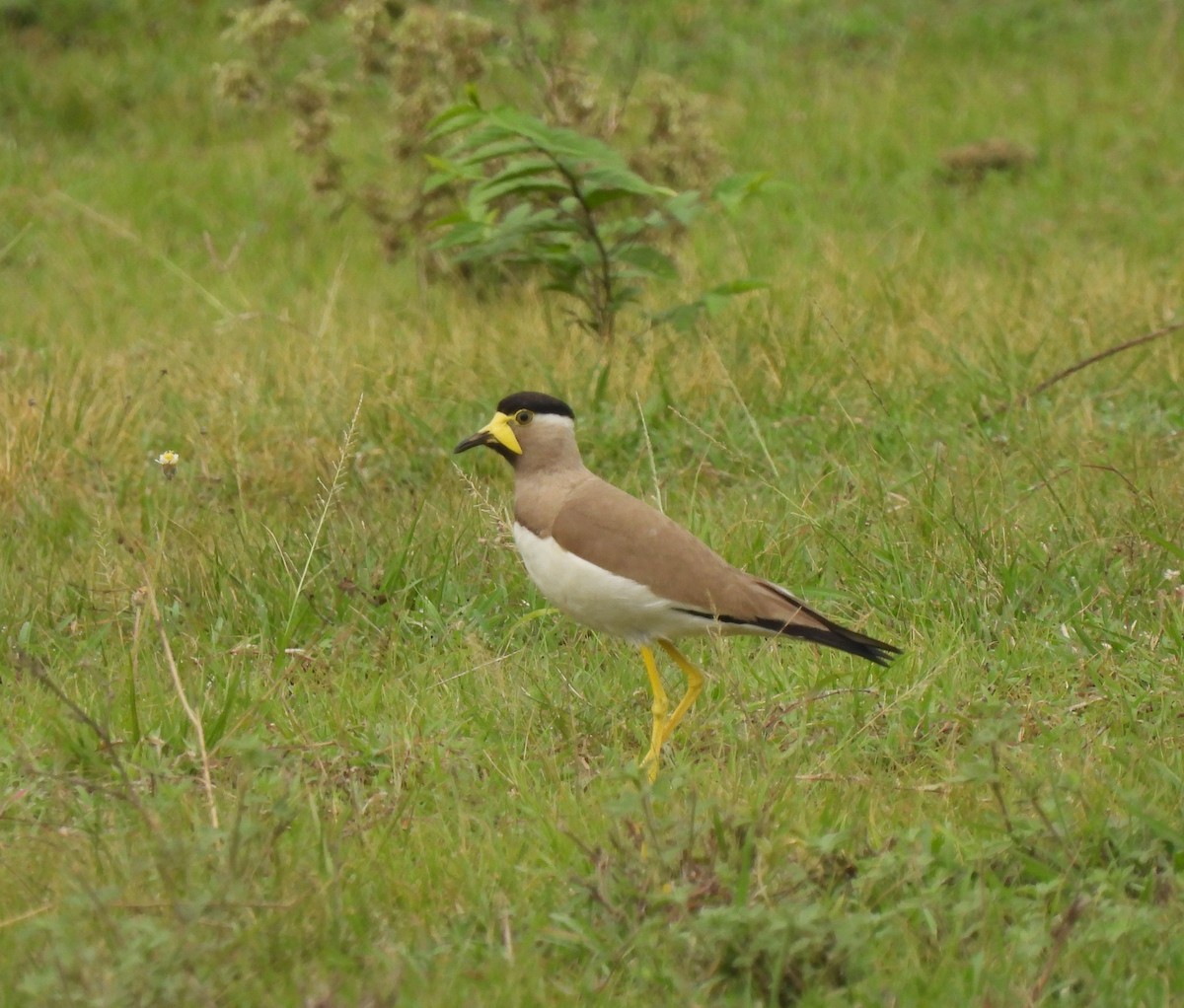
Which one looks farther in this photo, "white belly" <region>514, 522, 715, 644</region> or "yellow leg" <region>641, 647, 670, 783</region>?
"white belly" <region>514, 522, 715, 644</region>

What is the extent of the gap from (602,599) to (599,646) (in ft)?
2.52

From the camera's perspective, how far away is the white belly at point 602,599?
4152 mm

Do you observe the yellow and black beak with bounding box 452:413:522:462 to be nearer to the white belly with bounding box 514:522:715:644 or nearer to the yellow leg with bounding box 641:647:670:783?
the white belly with bounding box 514:522:715:644

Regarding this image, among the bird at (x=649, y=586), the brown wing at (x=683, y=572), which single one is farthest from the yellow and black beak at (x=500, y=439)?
the brown wing at (x=683, y=572)

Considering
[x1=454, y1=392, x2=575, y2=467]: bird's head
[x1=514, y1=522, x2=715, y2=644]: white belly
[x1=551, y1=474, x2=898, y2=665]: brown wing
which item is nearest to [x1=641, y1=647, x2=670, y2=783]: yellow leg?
[x1=514, y1=522, x2=715, y2=644]: white belly

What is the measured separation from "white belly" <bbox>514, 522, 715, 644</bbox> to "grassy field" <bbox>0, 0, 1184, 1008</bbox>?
24cm

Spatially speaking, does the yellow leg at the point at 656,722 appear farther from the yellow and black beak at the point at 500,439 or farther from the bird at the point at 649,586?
the yellow and black beak at the point at 500,439

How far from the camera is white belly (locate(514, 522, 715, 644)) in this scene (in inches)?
163

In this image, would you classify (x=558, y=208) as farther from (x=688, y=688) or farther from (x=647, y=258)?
(x=688, y=688)

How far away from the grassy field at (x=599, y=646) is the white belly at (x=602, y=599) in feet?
0.78

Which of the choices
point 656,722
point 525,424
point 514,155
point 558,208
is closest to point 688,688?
point 656,722

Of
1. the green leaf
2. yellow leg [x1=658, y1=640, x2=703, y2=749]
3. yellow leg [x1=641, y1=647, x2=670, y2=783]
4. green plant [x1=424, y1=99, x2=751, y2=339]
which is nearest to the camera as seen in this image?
yellow leg [x1=641, y1=647, x2=670, y2=783]

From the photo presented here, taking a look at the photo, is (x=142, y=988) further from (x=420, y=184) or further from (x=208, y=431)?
(x=420, y=184)

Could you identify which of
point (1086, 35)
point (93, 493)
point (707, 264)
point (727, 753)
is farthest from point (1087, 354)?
point (1086, 35)
